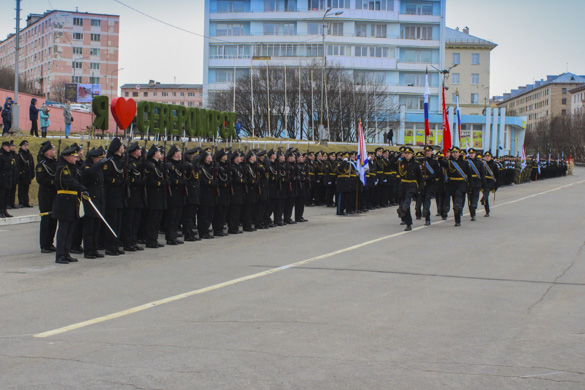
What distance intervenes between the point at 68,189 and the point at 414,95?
271ft

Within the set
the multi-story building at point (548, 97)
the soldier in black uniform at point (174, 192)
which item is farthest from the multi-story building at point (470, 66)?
the soldier in black uniform at point (174, 192)

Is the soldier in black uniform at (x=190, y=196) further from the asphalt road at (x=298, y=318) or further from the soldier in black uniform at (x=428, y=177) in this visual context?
the soldier in black uniform at (x=428, y=177)

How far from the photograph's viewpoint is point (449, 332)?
6.83 metres

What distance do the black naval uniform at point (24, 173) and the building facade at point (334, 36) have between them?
67699mm

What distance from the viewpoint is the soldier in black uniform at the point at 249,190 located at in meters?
16.5

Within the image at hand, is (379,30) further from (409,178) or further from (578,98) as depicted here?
(409,178)

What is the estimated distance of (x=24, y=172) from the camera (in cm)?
2006

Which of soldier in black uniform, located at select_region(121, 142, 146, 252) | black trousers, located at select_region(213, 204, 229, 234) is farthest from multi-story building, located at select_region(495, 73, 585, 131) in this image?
soldier in black uniform, located at select_region(121, 142, 146, 252)

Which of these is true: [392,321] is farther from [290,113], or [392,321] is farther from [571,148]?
[571,148]

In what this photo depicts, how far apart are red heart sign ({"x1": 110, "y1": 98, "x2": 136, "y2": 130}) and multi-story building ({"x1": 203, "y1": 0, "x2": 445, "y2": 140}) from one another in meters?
64.4

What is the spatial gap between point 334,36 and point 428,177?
72.0 metres

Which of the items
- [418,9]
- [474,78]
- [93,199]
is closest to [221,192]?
[93,199]

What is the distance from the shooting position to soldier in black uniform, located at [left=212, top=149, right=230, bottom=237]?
1555 cm

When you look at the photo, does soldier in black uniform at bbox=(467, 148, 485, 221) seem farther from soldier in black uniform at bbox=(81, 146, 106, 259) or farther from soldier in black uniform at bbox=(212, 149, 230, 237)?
soldier in black uniform at bbox=(81, 146, 106, 259)
